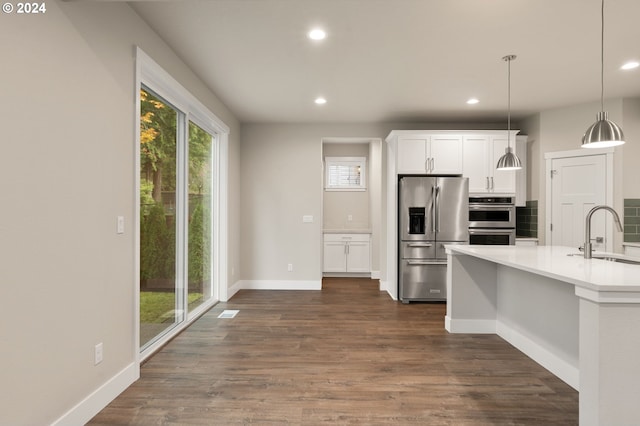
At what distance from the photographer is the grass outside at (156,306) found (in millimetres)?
3008

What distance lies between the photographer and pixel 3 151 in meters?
1.52

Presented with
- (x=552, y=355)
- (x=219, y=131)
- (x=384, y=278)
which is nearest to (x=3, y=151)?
(x=219, y=131)

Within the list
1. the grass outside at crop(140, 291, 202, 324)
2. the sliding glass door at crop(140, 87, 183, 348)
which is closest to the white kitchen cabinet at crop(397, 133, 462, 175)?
the sliding glass door at crop(140, 87, 183, 348)

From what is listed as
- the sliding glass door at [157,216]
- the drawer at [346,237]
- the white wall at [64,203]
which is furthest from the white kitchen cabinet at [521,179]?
the white wall at [64,203]

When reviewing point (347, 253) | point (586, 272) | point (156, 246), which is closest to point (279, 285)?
point (347, 253)

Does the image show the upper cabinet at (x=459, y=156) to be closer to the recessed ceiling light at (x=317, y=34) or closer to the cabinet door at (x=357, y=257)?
the cabinet door at (x=357, y=257)

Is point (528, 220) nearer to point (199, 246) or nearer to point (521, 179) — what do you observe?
point (521, 179)

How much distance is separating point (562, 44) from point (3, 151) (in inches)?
155

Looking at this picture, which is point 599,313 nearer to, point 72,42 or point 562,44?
point 562,44

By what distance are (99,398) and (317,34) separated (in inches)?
118

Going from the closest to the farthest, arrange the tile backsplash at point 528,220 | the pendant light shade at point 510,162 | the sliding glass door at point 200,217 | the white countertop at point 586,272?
the white countertop at point 586,272 → the pendant light shade at point 510,162 → the sliding glass door at point 200,217 → the tile backsplash at point 528,220

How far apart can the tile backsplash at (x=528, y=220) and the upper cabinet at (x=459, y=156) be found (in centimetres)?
47

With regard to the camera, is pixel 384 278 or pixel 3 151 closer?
pixel 3 151

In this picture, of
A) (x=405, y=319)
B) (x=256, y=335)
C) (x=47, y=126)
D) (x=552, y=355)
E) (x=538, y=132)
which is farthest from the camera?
(x=538, y=132)
